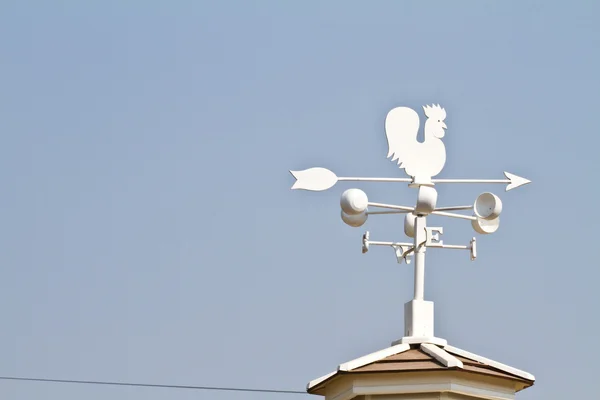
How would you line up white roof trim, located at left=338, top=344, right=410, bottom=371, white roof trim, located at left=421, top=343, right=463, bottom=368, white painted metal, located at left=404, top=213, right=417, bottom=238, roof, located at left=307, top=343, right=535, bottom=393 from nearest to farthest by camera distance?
white roof trim, located at left=421, top=343, right=463, bottom=368 → roof, located at left=307, top=343, right=535, bottom=393 → white roof trim, located at left=338, top=344, right=410, bottom=371 → white painted metal, located at left=404, top=213, right=417, bottom=238

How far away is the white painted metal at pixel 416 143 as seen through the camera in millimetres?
10000

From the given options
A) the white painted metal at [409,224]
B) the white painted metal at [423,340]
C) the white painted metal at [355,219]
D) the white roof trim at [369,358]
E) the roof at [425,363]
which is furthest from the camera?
the white painted metal at [409,224]

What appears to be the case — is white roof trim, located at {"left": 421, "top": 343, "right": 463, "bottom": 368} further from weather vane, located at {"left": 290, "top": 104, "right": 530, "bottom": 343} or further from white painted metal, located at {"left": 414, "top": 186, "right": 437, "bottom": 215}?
white painted metal, located at {"left": 414, "top": 186, "right": 437, "bottom": 215}

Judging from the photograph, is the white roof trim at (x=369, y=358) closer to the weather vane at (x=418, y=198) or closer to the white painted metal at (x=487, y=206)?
the weather vane at (x=418, y=198)

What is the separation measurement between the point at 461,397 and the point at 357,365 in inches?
37.4

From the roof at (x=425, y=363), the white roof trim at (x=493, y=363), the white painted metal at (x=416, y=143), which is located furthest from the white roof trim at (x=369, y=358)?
the white painted metal at (x=416, y=143)

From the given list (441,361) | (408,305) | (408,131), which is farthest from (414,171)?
(441,361)

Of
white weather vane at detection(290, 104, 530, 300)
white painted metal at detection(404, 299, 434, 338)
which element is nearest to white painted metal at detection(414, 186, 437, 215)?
white weather vane at detection(290, 104, 530, 300)

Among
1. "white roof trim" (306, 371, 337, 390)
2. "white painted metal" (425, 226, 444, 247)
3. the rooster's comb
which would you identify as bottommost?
"white roof trim" (306, 371, 337, 390)

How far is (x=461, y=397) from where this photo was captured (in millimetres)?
9008

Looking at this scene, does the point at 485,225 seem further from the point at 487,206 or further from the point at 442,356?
the point at 442,356

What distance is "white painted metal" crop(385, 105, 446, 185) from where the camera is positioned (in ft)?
32.8

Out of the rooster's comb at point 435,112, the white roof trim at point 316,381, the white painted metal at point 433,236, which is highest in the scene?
the rooster's comb at point 435,112

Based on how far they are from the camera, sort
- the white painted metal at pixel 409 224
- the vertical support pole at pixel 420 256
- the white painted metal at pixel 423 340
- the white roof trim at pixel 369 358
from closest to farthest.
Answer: the white roof trim at pixel 369 358
the white painted metal at pixel 423 340
the vertical support pole at pixel 420 256
the white painted metal at pixel 409 224
